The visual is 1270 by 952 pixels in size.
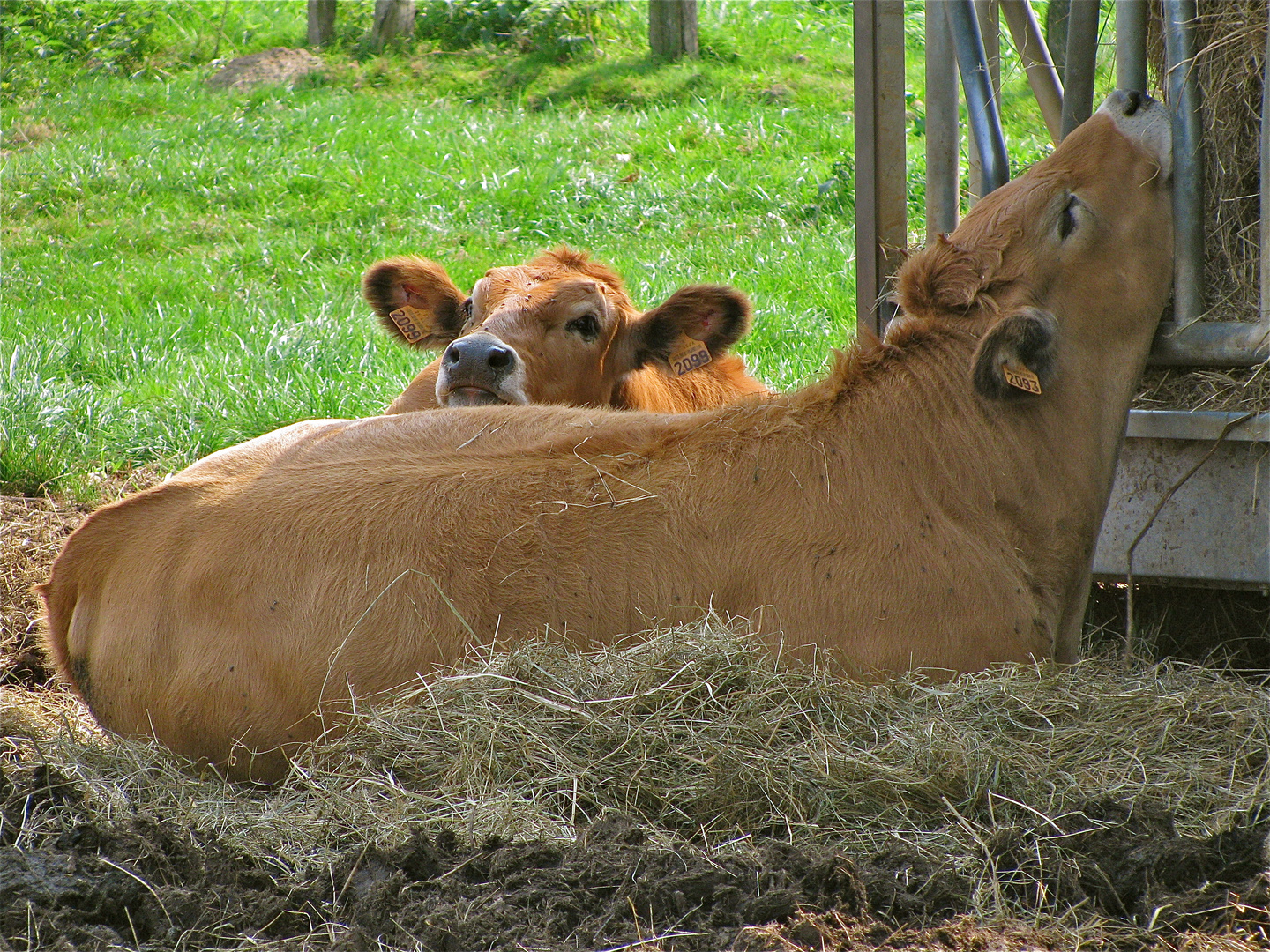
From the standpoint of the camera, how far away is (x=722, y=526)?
3.38m

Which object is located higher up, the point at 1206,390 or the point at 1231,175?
the point at 1231,175

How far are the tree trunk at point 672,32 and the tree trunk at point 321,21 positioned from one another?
4.54 m

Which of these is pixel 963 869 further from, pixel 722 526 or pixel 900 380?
pixel 900 380

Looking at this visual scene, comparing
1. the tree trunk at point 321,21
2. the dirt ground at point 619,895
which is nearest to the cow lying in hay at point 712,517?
the dirt ground at point 619,895

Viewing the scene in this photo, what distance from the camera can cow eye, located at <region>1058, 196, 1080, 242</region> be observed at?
366 centimetres

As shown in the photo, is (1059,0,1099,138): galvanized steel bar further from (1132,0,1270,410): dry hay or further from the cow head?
the cow head

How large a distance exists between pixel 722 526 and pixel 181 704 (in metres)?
1.56

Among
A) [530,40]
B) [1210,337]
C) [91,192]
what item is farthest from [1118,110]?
[530,40]

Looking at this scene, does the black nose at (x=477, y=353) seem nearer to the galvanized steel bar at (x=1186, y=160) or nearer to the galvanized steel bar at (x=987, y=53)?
the galvanized steel bar at (x=987, y=53)

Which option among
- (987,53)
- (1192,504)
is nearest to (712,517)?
(1192,504)

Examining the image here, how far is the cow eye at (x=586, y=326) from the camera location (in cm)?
545

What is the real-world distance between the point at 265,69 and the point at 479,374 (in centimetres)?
1209

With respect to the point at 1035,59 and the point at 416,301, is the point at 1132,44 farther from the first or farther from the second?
the point at 416,301

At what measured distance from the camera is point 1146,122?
378 cm
